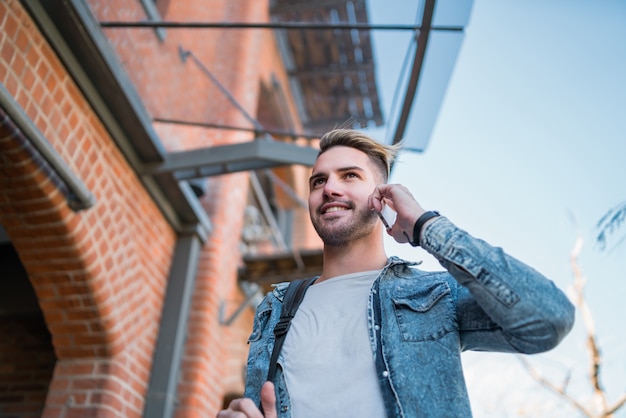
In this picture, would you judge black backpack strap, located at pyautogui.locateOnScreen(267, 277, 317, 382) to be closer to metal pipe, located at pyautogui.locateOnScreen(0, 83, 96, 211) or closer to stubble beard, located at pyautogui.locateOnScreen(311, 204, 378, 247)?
stubble beard, located at pyautogui.locateOnScreen(311, 204, 378, 247)

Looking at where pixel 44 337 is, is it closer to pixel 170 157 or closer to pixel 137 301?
pixel 137 301

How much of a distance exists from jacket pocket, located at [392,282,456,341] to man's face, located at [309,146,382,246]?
246mm

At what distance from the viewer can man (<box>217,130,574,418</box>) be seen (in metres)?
1.27

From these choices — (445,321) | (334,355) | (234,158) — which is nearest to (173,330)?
(234,158)

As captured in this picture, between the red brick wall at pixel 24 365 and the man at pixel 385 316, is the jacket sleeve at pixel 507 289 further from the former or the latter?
the red brick wall at pixel 24 365

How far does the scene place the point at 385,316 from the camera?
1.51 metres

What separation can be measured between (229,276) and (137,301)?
1.33 meters

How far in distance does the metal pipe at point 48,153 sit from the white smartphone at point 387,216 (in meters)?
2.03

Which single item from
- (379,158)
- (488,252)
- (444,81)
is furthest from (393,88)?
(488,252)

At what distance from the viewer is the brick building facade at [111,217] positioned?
10.3ft

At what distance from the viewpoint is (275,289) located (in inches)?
71.9

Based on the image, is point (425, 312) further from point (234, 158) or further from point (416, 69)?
point (234, 158)

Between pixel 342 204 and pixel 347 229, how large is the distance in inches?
3.0

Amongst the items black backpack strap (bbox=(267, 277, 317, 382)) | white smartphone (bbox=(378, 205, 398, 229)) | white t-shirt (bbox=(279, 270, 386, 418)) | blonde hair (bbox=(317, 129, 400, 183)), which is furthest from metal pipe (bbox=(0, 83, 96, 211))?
white smartphone (bbox=(378, 205, 398, 229))
